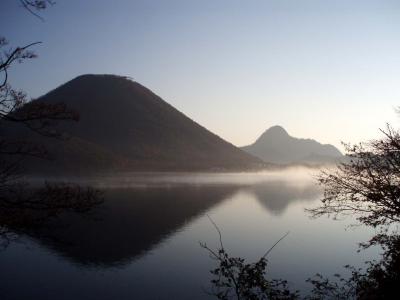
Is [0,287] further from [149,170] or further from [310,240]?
[149,170]

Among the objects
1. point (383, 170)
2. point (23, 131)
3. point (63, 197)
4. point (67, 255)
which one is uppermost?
point (23, 131)

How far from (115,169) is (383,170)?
547 ft

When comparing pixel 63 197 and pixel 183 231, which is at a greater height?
pixel 63 197

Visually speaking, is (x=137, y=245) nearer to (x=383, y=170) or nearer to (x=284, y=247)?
(x=284, y=247)

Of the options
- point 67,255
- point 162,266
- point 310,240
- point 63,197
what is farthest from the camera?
point 310,240

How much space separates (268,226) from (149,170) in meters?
142

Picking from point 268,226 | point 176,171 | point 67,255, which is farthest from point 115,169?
point 67,255

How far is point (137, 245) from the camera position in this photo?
3547 centimetres

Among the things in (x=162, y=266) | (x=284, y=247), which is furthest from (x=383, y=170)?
(x=284, y=247)

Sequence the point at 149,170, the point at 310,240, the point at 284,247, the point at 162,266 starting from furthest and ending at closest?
the point at 149,170 → the point at 310,240 → the point at 284,247 → the point at 162,266

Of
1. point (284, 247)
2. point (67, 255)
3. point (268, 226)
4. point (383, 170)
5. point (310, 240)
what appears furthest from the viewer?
point (268, 226)

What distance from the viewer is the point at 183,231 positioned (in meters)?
43.0

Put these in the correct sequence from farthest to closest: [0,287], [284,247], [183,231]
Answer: [183,231] → [284,247] → [0,287]

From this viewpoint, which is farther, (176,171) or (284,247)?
(176,171)
